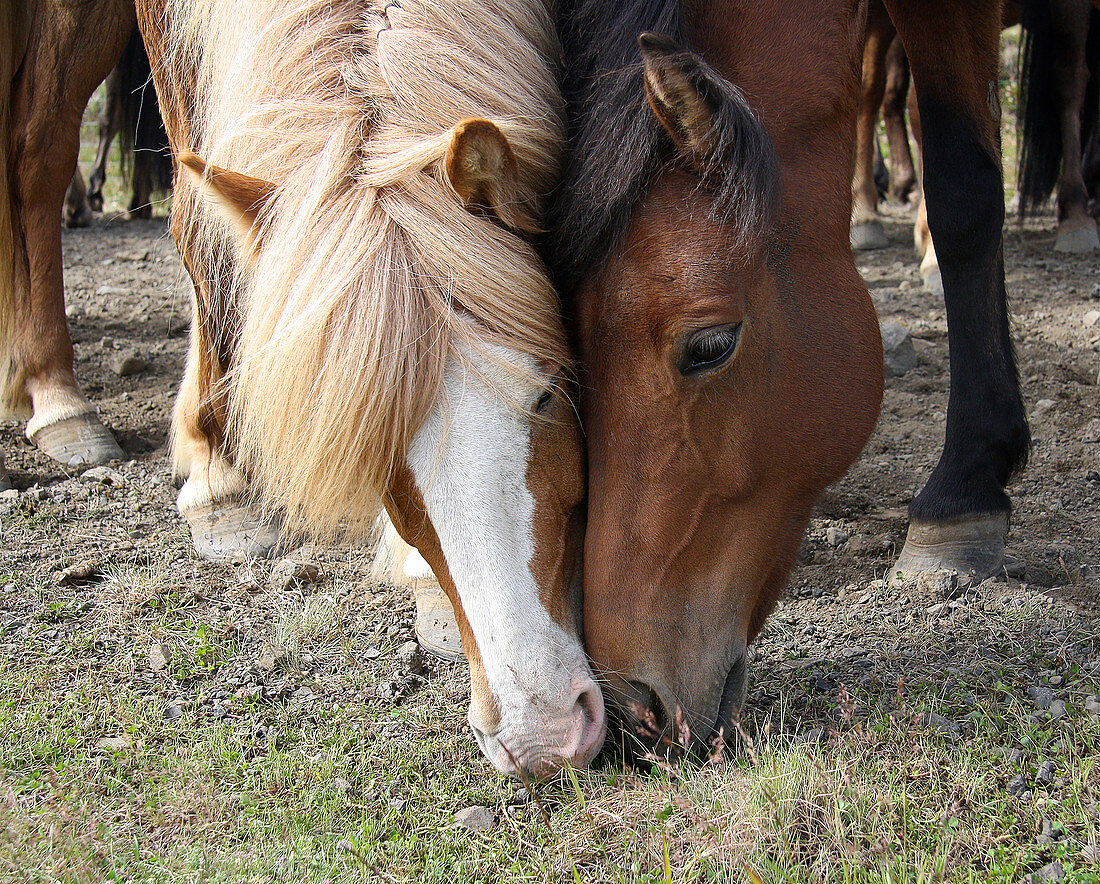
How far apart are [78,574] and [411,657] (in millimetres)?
1237

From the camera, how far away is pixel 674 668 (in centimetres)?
172

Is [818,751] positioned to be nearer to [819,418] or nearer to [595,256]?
[819,418]

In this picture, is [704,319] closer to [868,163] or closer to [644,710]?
[644,710]

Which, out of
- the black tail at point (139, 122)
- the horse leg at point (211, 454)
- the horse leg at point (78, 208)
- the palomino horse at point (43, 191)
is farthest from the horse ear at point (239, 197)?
the horse leg at point (78, 208)

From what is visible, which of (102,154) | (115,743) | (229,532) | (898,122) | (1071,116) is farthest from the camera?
(102,154)

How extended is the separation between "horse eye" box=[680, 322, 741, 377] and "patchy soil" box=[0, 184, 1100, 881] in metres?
0.74

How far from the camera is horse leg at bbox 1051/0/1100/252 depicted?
18.7ft

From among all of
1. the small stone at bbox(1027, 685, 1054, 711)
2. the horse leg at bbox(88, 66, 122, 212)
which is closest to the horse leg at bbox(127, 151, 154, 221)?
the horse leg at bbox(88, 66, 122, 212)

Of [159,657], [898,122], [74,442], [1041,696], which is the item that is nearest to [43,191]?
[74,442]

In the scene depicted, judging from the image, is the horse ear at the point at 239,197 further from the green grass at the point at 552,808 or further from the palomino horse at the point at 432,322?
the green grass at the point at 552,808

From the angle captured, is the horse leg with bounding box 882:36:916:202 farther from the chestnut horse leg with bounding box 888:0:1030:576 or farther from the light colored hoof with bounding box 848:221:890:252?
the chestnut horse leg with bounding box 888:0:1030:576

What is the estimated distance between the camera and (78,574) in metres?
2.87

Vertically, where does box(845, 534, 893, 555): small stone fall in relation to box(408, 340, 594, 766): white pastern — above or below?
below

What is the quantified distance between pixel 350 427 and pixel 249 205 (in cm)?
53
